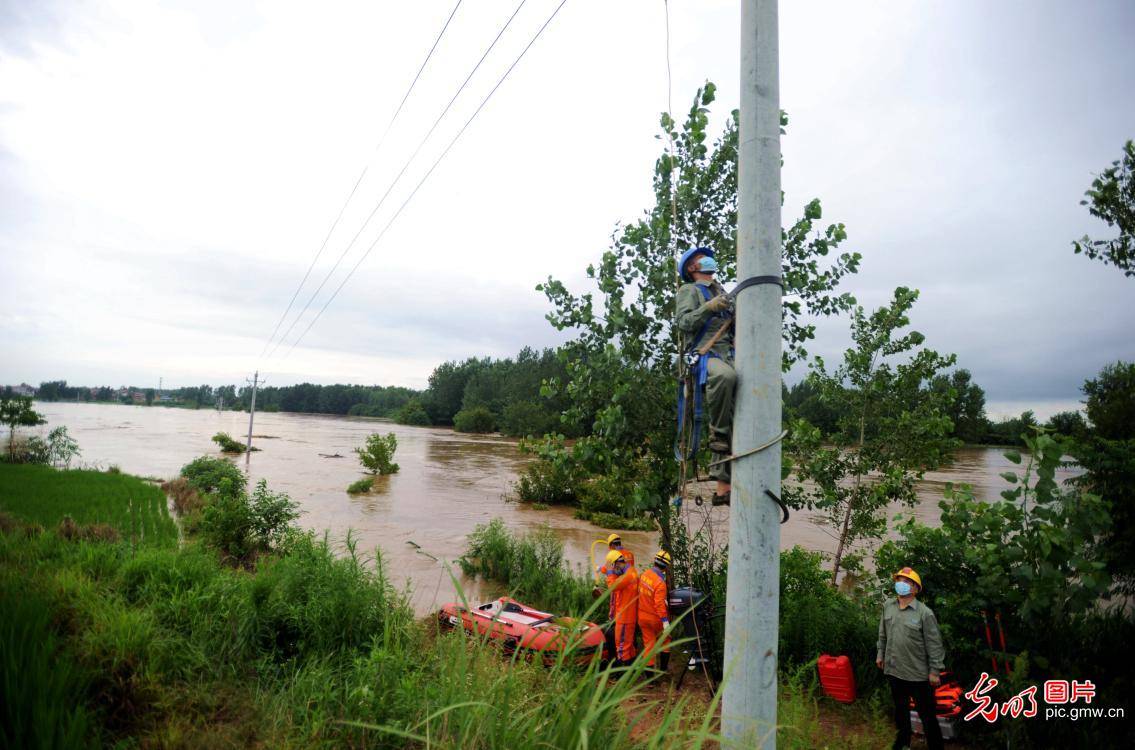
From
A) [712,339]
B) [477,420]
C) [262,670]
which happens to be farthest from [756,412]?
[477,420]

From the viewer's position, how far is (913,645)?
554 cm

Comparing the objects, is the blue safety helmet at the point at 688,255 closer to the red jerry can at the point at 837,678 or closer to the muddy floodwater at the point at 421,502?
the muddy floodwater at the point at 421,502

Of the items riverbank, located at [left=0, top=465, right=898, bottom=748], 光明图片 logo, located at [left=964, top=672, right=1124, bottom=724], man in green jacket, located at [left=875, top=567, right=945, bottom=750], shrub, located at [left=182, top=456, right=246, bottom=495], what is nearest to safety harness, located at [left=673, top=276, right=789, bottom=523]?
riverbank, located at [left=0, top=465, right=898, bottom=748]

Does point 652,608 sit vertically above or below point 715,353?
below

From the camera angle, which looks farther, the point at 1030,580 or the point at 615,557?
the point at 615,557

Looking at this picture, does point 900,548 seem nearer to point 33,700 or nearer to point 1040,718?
point 1040,718

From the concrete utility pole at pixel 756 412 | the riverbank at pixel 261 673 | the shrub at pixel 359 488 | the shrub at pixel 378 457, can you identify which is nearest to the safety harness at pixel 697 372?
the concrete utility pole at pixel 756 412

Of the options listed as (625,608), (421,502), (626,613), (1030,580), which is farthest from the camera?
(421,502)

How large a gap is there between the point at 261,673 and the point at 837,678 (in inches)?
238

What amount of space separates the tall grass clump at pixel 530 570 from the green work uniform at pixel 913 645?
4.77 m

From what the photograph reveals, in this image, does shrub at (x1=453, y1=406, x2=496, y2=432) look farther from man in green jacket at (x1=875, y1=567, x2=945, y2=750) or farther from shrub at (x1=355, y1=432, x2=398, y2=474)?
man in green jacket at (x1=875, y1=567, x2=945, y2=750)

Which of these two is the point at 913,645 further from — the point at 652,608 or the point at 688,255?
the point at 688,255

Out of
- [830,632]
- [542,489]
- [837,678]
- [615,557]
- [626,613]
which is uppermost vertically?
[615,557]

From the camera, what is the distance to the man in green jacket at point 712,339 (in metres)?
2.76
